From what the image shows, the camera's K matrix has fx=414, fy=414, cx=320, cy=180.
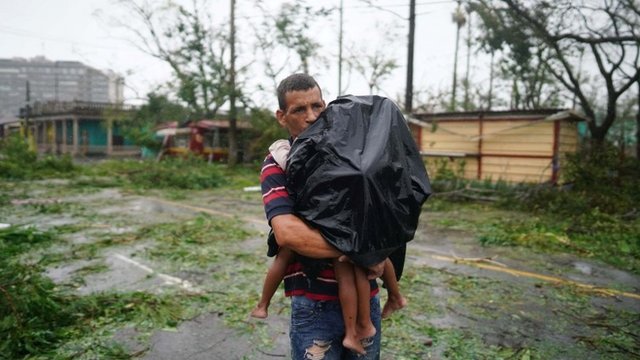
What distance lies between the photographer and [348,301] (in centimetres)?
170

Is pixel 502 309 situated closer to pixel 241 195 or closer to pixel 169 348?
pixel 169 348

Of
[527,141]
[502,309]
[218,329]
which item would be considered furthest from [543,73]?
[218,329]

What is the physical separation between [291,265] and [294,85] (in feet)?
2.72

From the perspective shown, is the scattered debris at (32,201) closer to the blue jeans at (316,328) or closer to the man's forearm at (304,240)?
the blue jeans at (316,328)

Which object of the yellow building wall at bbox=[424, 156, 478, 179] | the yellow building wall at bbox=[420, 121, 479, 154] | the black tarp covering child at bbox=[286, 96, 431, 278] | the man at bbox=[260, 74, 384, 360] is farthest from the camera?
the yellow building wall at bbox=[420, 121, 479, 154]

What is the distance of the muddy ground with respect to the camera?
370cm

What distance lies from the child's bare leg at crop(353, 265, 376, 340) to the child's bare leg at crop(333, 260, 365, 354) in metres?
0.02

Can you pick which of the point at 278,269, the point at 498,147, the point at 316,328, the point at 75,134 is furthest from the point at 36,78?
the point at 316,328

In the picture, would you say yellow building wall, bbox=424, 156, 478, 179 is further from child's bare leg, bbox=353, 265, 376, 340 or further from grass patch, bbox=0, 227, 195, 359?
child's bare leg, bbox=353, 265, 376, 340

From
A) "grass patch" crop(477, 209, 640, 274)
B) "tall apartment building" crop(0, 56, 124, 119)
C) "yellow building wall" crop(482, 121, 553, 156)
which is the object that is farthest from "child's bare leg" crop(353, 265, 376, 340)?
"tall apartment building" crop(0, 56, 124, 119)

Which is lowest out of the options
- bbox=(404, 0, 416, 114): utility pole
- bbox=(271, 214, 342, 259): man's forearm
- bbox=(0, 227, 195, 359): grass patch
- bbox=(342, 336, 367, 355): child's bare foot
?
bbox=(0, 227, 195, 359): grass patch

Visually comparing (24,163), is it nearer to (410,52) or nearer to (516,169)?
(410,52)

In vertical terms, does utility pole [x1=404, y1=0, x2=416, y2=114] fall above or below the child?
above

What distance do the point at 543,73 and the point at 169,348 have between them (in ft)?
72.5
